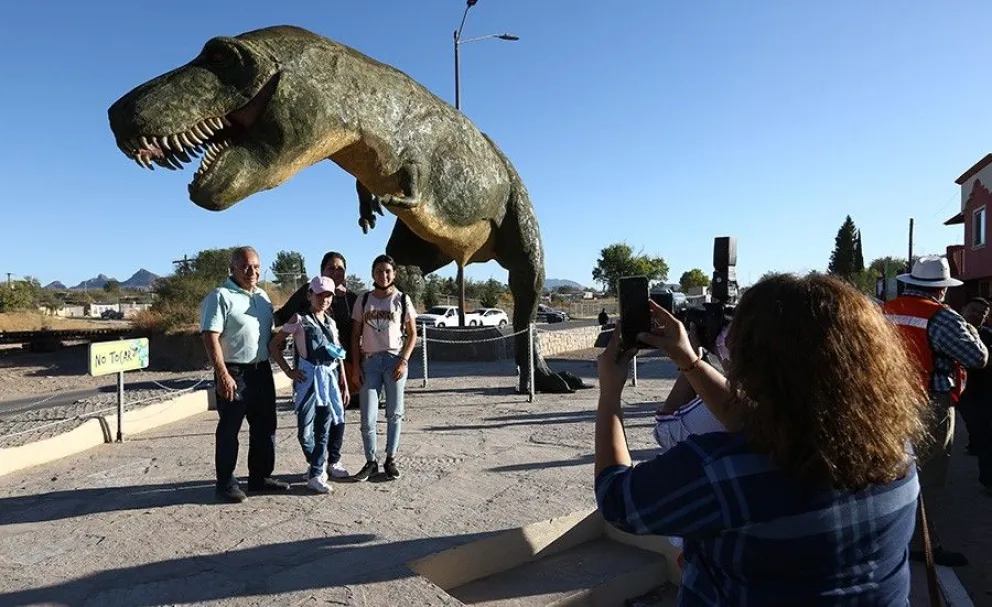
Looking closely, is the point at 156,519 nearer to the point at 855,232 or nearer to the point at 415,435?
the point at 415,435

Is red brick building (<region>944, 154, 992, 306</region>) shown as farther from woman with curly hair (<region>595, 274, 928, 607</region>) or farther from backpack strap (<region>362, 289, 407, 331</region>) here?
woman with curly hair (<region>595, 274, 928, 607</region>)

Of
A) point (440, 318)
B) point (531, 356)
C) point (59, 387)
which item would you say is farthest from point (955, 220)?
point (59, 387)

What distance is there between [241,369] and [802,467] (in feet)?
11.3

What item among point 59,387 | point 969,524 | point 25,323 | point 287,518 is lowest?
point 59,387

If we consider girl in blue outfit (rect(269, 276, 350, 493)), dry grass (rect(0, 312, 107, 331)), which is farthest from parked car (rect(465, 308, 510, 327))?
girl in blue outfit (rect(269, 276, 350, 493))

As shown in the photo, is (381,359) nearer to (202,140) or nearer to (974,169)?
(202,140)

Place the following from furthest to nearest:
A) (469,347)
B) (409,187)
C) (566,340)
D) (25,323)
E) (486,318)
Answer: (25,323)
(486,318)
(566,340)
(469,347)
(409,187)

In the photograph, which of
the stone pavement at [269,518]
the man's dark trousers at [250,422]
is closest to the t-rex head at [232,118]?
the man's dark trousers at [250,422]

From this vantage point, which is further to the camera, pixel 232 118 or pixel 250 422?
pixel 250 422

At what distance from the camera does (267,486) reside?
13.3 feet

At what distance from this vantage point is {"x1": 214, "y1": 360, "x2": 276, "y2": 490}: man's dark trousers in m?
3.82

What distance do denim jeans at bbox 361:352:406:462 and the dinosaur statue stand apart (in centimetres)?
110

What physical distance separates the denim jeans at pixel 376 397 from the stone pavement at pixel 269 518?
0.27m

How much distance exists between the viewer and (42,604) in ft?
8.29
